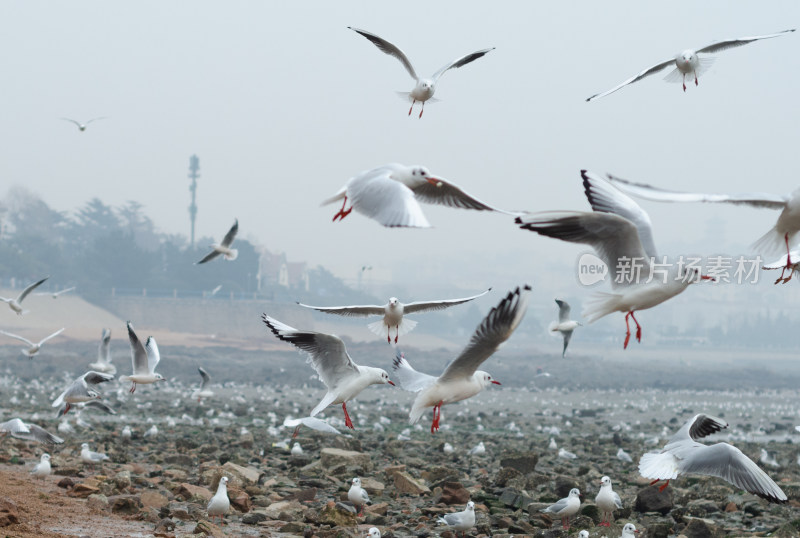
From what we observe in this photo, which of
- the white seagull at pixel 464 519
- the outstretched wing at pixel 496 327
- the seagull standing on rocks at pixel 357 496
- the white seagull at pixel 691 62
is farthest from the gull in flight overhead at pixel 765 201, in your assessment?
the seagull standing on rocks at pixel 357 496

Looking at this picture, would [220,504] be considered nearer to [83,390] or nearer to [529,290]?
[83,390]

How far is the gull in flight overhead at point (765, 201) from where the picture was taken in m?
Answer: 4.13

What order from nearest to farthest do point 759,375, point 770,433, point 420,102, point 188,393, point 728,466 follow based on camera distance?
point 728,466, point 420,102, point 770,433, point 188,393, point 759,375

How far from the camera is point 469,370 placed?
6.01m

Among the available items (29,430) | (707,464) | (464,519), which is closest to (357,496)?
(464,519)

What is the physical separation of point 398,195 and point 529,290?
0.97 m

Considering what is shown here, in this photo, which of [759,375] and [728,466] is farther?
[759,375]

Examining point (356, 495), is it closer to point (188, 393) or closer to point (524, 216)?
point (524, 216)

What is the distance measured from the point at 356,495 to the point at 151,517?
193 cm

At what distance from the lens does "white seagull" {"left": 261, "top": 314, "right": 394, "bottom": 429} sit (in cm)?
631

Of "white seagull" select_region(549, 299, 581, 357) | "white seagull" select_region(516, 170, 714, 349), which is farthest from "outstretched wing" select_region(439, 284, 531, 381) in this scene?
"white seagull" select_region(549, 299, 581, 357)

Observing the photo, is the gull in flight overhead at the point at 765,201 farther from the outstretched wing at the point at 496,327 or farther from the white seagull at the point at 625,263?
the outstretched wing at the point at 496,327

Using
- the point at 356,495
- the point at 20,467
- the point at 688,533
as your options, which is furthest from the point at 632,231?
the point at 20,467

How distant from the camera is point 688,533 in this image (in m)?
7.89
